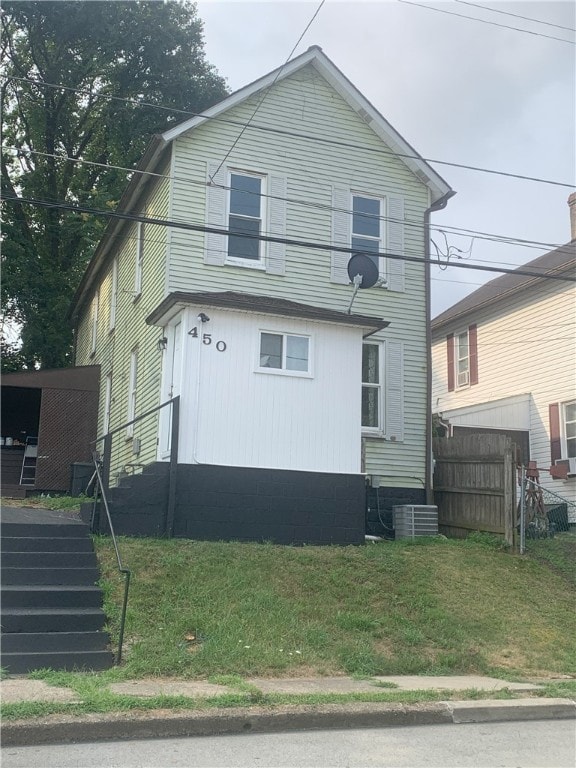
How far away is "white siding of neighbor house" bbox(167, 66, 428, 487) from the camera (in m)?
14.6

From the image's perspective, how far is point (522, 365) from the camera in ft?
65.4

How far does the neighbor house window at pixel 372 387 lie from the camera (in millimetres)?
15219

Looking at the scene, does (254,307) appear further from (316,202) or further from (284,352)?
(316,202)

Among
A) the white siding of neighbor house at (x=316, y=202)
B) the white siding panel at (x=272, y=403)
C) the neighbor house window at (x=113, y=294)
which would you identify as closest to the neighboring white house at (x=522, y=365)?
the white siding of neighbor house at (x=316, y=202)

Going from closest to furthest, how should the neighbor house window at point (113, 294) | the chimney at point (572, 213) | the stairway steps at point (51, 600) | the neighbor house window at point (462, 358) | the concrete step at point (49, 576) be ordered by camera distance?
the stairway steps at point (51, 600)
the concrete step at point (49, 576)
the neighbor house window at point (113, 294)
the chimney at point (572, 213)
the neighbor house window at point (462, 358)

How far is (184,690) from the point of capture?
22.1ft

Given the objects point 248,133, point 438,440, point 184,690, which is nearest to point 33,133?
point 248,133

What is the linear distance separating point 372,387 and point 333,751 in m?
10.0

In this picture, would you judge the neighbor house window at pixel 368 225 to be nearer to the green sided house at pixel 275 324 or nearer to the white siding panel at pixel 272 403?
the green sided house at pixel 275 324

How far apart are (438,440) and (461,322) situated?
8.22m

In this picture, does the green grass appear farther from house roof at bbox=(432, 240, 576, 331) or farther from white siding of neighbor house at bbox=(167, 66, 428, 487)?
house roof at bbox=(432, 240, 576, 331)

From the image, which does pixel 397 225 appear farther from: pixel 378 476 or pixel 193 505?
pixel 193 505

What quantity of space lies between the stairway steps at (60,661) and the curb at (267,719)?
5.46 ft

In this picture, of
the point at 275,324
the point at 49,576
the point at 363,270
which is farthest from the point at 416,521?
the point at 49,576
